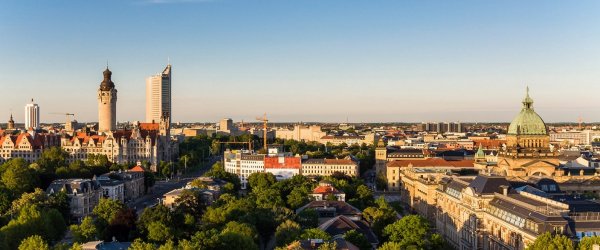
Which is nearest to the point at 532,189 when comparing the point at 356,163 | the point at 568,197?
the point at 568,197

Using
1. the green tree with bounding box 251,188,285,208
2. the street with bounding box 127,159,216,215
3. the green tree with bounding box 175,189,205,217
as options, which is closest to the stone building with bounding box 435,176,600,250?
the green tree with bounding box 251,188,285,208

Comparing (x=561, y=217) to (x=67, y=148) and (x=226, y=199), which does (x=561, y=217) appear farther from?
(x=67, y=148)

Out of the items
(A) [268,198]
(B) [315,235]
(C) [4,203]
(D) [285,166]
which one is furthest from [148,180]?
(B) [315,235]

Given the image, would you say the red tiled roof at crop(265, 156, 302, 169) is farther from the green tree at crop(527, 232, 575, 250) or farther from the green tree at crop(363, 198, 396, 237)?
the green tree at crop(527, 232, 575, 250)

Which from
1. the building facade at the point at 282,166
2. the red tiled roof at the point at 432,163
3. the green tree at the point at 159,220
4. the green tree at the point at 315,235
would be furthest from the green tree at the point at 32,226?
the building facade at the point at 282,166

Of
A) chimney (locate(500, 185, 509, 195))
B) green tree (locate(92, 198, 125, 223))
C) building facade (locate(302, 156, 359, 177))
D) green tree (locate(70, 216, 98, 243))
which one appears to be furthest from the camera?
building facade (locate(302, 156, 359, 177))

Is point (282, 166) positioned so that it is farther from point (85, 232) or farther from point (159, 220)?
point (85, 232)

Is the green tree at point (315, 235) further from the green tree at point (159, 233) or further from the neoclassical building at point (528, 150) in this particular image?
the neoclassical building at point (528, 150)
